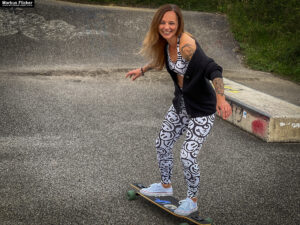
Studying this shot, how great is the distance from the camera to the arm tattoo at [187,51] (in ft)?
11.6

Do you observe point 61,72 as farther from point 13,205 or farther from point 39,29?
point 13,205

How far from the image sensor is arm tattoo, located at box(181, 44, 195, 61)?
11.6ft

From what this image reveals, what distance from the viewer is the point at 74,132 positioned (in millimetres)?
6480

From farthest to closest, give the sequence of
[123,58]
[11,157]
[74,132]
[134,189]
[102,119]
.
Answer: [123,58], [102,119], [74,132], [11,157], [134,189]

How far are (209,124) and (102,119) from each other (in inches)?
156

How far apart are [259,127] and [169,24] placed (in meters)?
3.90

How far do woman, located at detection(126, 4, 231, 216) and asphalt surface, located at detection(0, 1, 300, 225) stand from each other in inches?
31.3

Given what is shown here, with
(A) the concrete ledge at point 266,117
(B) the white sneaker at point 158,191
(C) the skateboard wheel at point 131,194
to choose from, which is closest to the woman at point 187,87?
(B) the white sneaker at point 158,191

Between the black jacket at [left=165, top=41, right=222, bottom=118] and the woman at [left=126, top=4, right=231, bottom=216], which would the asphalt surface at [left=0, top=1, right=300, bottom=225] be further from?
the black jacket at [left=165, top=41, right=222, bottom=118]

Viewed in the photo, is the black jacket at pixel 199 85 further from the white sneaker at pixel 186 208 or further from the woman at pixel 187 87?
the white sneaker at pixel 186 208

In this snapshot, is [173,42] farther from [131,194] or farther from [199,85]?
[131,194]

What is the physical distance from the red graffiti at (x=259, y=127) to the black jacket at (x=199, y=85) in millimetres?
3242

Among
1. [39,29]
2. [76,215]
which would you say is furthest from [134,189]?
[39,29]

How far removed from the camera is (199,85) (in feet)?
11.8
